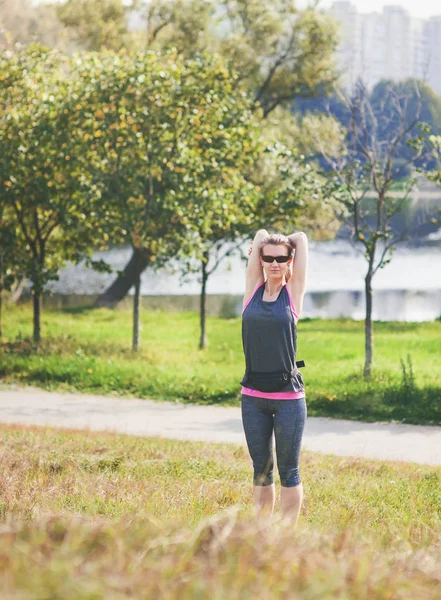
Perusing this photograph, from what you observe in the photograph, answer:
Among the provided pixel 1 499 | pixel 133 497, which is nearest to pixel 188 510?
pixel 133 497

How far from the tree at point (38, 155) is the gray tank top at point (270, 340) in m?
10.6

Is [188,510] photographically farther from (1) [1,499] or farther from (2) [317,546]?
(2) [317,546]

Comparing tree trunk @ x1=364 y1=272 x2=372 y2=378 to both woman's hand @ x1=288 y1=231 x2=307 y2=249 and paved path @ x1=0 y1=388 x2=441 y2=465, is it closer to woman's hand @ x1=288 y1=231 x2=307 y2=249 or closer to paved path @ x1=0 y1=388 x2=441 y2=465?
paved path @ x1=0 y1=388 x2=441 y2=465

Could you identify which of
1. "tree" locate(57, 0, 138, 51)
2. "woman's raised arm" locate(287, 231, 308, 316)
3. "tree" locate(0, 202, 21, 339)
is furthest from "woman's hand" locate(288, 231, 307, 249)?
"tree" locate(57, 0, 138, 51)

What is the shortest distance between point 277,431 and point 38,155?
11.5 metres

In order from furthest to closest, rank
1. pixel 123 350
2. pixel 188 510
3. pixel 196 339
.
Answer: pixel 196 339 → pixel 123 350 → pixel 188 510

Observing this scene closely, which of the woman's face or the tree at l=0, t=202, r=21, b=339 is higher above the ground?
the tree at l=0, t=202, r=21, b=339

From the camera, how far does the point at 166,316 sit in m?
25.5

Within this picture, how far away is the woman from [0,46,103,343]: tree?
10415mm

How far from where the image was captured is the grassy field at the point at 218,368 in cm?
1176

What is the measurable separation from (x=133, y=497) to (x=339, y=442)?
182 inches

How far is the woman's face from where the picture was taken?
5.14m

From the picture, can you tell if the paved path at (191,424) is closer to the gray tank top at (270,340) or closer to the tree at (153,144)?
the tree at (153,144)

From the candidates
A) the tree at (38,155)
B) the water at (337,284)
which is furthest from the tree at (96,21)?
the tree at (38,155)
